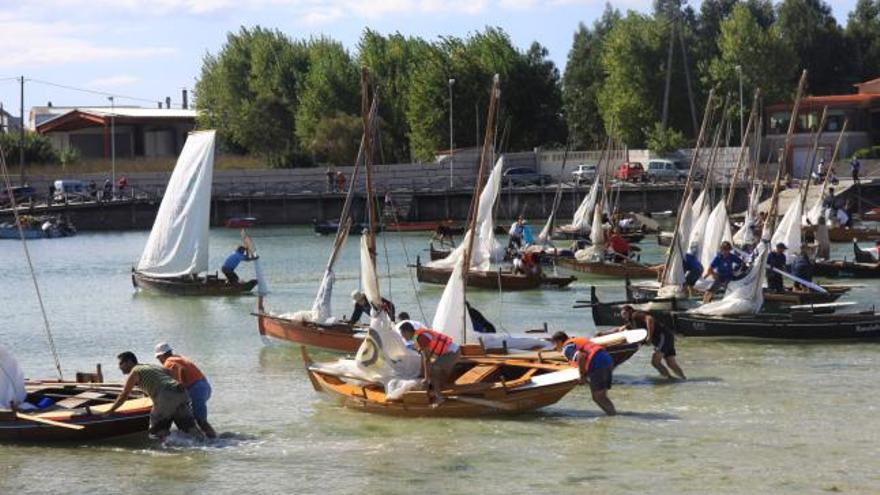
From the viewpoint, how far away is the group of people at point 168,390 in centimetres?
2573

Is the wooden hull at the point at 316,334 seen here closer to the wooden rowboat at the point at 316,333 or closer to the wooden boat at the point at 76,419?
the wooden rowboat at the point at 316,333

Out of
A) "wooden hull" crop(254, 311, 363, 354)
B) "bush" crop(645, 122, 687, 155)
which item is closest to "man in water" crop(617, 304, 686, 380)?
"wooden hull" crop(254, 311, 363, 354)

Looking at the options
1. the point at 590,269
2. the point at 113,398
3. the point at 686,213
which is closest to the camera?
the point at 113,398

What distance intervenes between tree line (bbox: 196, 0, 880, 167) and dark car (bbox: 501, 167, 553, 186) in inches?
168

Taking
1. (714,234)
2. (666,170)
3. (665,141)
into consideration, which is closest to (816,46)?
(665,141)

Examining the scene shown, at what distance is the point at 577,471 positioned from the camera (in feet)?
82.3

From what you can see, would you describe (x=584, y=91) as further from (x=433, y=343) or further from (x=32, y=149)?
(x=433, y=343)

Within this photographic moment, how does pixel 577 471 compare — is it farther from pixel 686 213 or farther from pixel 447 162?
pixel 447 162

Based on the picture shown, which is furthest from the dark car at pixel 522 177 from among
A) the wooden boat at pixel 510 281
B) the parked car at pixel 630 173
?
the wooden boat at pixel 510 281

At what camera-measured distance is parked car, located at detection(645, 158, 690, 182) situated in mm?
107188

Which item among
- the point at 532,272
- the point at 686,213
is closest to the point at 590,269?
the point at 532,272

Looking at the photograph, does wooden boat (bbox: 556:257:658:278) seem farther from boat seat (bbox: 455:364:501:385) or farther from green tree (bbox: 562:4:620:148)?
green tree (bbox: 562:4:620:148)

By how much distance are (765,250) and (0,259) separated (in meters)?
52.3

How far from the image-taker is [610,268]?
59438mm
